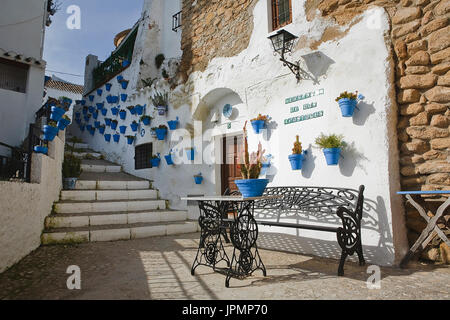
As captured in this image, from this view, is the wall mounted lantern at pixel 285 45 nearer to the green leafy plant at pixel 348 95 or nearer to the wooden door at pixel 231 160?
the green leafy plant at pixel 348 95

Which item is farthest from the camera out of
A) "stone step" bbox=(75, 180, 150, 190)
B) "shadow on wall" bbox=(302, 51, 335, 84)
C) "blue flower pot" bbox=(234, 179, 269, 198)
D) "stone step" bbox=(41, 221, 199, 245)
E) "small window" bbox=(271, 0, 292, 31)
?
"stone step" bbox=(75, 180, 150, 190)

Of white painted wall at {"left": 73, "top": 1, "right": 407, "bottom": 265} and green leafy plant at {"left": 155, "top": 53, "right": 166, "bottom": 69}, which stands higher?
green leafy plant at {"left": 155, "top": 53, "right": 166, "bottom": 69}

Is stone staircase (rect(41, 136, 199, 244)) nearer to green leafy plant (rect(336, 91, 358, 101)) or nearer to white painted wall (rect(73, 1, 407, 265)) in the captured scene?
white painted wall (rect(73, 1, 407, 265))

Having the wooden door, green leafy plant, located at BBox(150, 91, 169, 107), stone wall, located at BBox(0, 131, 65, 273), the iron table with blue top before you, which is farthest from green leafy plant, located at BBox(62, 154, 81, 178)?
the iron table with blue top

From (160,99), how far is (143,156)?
1918mm

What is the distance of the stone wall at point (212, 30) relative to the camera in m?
5.88

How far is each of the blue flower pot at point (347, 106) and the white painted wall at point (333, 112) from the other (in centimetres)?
14

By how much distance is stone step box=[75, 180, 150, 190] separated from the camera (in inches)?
259

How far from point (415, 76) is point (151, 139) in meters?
6.38

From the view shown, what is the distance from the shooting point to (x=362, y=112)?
3.88 m

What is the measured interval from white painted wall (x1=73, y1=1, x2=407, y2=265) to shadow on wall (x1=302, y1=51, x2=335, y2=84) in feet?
0.05

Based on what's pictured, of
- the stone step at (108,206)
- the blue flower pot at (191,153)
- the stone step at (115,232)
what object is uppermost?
the blue flower pot at (191,153)

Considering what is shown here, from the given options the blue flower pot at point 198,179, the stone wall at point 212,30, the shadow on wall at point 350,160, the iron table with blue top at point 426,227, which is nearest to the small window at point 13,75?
the stone wall at point 212,30
